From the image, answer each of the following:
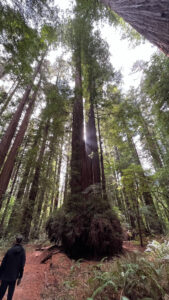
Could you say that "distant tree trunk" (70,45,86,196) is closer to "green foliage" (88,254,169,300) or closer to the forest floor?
the forest floor

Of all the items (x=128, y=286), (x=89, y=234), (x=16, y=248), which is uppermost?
(x=89, y=234)

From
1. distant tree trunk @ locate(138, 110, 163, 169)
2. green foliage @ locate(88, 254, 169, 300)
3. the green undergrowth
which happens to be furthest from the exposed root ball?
distant tree trunk @ locate(138, 110, 163, 169)

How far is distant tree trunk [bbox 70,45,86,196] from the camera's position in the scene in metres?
5.04

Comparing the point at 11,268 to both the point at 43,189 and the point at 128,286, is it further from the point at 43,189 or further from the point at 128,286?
the point at 43,189

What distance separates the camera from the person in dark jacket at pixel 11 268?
2389 mm

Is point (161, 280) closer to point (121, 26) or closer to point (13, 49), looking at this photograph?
point (13, 49)

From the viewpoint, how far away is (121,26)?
21.2ft

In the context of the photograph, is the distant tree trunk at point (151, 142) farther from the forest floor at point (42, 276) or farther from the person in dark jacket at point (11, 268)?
the person in dark jacket at point (11, 268)

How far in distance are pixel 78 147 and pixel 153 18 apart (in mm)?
4753

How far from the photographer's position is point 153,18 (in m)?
1.63

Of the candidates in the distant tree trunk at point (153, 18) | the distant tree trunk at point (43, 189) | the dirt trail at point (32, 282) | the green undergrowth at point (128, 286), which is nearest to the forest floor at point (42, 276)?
the dirt trail at point (32, 282)

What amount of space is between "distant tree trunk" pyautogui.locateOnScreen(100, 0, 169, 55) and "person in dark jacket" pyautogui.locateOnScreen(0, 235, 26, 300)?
4536mm

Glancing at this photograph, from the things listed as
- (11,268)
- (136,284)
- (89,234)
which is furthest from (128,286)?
(89,234)

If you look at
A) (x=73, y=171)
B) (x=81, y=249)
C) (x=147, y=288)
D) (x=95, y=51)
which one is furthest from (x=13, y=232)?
(x=95, y=51)
